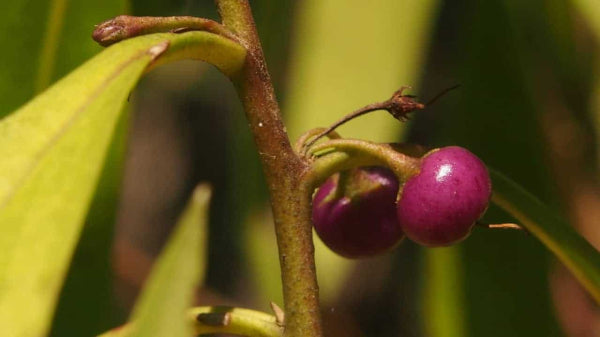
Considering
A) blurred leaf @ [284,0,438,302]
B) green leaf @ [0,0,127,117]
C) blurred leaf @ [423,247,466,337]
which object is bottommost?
blurred leaf @ [423,247,466,337]

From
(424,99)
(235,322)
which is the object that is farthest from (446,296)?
(424,99)

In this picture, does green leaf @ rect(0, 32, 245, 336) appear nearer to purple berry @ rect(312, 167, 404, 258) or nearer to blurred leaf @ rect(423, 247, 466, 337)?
purple berry @ rect(312, 167, 404, 258)

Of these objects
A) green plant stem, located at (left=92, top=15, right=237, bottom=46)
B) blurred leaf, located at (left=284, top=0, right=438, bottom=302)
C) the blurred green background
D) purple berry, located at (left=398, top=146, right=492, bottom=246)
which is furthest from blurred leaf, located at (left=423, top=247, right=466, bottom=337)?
green plant stem, located at (left=92, top=15, right=237, bottom=46)

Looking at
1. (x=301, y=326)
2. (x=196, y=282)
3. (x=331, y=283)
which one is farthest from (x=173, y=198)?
(x=196, y=282)

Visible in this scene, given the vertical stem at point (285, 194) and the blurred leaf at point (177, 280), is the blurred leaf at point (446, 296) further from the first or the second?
the blurred leaf at point (177, 280)

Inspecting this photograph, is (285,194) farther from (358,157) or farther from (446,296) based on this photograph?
(446,296)
